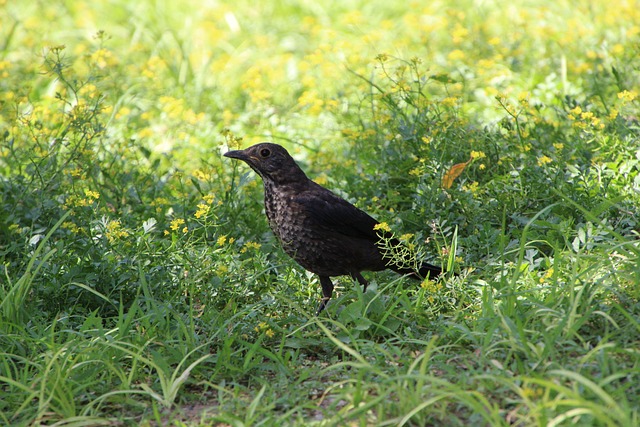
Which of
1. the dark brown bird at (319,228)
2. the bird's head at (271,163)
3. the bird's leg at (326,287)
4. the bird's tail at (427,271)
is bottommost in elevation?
the bird's tail at (427,271)

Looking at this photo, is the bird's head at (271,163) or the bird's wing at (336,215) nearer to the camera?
the bird's wing at (336,215)

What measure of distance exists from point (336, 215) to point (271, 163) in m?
0.53

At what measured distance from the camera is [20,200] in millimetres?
5410

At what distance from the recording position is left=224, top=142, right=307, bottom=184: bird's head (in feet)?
16.5

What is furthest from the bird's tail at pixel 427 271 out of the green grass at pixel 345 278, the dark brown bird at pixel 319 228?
the green grass at pixel 345 278

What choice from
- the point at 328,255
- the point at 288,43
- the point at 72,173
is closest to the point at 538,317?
the point at 328,255

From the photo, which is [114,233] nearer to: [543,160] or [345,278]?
[345,278]

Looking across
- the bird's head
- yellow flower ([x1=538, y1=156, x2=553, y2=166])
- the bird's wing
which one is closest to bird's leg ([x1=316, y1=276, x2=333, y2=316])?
the bird's wing

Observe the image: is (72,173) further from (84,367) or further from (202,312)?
(84,367)

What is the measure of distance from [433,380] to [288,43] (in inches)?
287

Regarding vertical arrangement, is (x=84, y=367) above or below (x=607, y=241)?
above

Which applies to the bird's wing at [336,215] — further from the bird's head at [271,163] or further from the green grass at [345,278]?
the green grass at [345,278]

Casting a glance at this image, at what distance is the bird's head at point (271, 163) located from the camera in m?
5.03

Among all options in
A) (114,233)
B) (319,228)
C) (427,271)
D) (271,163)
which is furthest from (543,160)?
(114,233)
